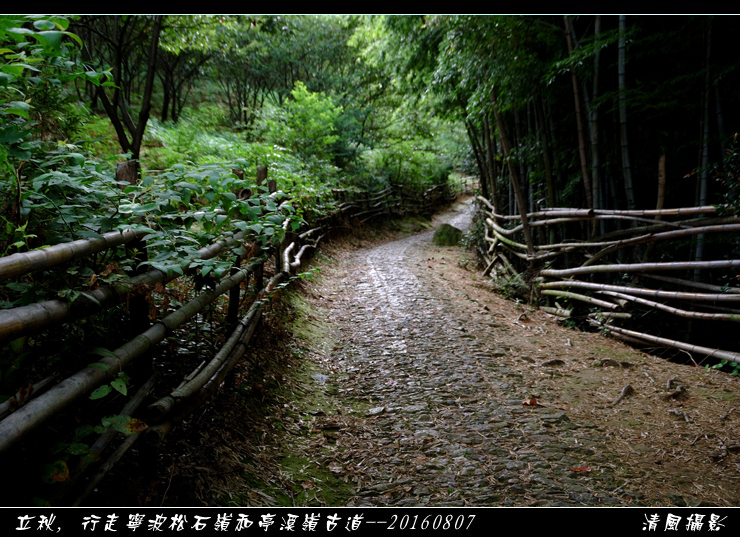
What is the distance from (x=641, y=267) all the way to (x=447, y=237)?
673cm

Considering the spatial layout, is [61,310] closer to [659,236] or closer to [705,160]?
[659,236]

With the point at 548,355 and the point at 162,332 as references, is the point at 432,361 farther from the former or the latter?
the point at 162,332

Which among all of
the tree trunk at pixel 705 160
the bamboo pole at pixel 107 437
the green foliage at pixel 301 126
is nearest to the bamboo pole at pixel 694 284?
the tree trunk at pixel 705 160

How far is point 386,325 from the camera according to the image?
14.9 ft

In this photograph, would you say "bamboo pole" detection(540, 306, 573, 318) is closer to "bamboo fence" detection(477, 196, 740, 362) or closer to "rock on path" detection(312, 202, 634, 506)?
"bamboo fence" detection(477, 196, 740, 362)

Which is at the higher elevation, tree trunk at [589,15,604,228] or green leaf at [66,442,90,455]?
tree trunk at [589,15,604,228]

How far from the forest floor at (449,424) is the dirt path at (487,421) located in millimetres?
11

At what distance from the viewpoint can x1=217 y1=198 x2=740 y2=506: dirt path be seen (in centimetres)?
204

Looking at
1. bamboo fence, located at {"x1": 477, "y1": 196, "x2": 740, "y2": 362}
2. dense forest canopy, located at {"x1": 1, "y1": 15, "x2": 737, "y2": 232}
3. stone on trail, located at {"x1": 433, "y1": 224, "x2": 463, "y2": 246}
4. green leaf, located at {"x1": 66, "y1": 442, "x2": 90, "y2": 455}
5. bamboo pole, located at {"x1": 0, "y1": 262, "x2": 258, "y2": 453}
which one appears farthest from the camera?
stone on trail, located at {"x1": 433, "y1": 224, "x2": 463, "y2": 246}

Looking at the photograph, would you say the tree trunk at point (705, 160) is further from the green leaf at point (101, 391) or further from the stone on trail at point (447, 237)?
the stone on trail at point (447, 237)

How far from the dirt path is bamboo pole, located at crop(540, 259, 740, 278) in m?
0.71

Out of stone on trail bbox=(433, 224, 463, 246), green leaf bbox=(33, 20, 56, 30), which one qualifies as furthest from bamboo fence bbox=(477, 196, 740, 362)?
stone on trail bbox=(433, 224, 463, 246)

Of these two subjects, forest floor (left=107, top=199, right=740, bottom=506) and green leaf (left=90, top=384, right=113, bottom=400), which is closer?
green leaf (left=90, top=384, right=113, bottom=400)

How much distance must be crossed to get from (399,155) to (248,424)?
12.6m
